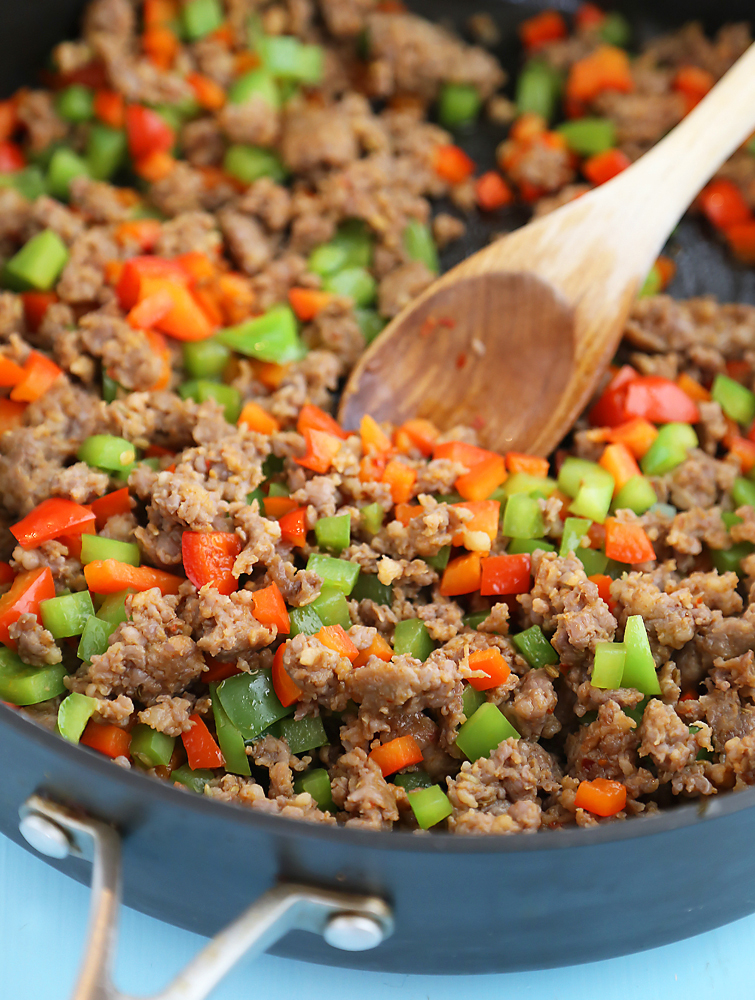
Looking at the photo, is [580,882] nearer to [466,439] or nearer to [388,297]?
[466,439]

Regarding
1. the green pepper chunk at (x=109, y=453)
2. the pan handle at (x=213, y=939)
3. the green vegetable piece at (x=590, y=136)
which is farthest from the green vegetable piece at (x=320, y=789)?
the green vegetable piece at (x=590, y=136)

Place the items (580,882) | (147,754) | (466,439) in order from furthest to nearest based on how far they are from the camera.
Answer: (466,439)
(147,754)
(580,882)

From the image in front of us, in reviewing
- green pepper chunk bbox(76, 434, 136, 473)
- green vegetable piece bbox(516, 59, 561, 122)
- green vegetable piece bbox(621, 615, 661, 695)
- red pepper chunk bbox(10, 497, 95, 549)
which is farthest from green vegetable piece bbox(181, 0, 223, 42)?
green vegetable piece bbox(621, 615, 661, 695)

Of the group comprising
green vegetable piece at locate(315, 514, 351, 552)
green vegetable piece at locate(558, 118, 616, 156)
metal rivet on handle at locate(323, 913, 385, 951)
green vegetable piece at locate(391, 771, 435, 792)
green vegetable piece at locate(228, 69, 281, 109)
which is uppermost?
green vegetable piece at locate(228, 69, 281, 109)

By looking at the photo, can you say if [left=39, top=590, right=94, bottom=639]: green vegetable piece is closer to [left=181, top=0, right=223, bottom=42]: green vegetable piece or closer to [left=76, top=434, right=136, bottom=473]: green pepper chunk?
[left=76, top=434, right=136, bottom=473]: green pepper chunk

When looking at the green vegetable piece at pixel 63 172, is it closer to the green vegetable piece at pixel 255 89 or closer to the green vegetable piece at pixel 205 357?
the green vegetable piece at pixel 255 89

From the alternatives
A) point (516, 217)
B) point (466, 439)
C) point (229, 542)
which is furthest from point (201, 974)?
point (516, 217)
